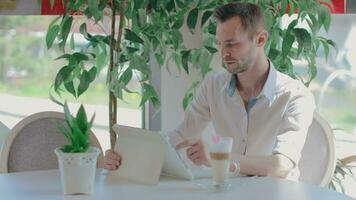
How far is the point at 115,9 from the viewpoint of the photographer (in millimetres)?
2736

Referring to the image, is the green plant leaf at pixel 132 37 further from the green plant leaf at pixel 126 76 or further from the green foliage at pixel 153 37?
the green plant leaf at pixel 126 76

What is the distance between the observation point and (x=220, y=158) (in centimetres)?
172

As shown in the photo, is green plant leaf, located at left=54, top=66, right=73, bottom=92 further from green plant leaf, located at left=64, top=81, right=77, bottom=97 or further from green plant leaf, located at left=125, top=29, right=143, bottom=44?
green plant leaf, located at left=125, top=29, right=143, bottom=44

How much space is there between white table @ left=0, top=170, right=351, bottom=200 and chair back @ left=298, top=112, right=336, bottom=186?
50 centimetres

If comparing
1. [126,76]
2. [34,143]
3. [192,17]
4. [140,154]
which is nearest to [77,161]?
[140,154]

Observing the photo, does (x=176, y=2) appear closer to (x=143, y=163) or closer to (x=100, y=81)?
(x=100, y=81)

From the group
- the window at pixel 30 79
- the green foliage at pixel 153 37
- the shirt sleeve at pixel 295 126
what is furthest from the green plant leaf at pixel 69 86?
the shirt sleeve at pixel 295 126

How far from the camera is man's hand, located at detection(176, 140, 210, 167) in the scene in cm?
189

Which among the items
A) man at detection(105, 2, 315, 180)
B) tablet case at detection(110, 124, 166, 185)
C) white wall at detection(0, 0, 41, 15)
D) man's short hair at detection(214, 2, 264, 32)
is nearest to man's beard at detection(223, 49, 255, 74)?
man at detection(105, 2, 315, 180)

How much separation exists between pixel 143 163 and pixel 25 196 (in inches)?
15.2

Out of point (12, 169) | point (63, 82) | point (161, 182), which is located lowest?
point (12, 169)

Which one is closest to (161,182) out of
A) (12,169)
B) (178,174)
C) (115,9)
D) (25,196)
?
(178,174)

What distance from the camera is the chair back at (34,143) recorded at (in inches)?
95.6

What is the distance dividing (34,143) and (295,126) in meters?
1.10
